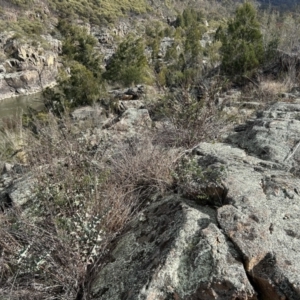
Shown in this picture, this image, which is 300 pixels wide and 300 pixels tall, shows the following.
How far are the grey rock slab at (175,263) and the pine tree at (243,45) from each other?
31.7 ft

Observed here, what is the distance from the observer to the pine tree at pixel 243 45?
1101 centimetres

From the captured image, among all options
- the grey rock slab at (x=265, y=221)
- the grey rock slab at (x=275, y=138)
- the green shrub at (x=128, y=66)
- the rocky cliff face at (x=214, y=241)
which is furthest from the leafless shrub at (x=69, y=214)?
the green shrub at (x=128, y=66)

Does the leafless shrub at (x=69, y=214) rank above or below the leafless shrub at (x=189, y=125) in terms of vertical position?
above

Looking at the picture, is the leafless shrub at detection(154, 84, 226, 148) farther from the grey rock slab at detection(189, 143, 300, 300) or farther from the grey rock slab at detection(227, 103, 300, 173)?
the grey rock slab at detection(189, 143, 300, 300)

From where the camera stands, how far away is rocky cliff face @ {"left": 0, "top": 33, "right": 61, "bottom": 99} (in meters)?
33.5

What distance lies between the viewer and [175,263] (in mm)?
1571

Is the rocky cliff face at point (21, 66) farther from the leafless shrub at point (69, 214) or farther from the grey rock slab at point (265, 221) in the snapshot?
the grey rock slab at point (265, 221)

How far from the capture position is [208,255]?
1.55 metres

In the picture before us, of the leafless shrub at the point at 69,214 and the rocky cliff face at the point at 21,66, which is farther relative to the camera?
the rocky cliff face at the point at 21,66

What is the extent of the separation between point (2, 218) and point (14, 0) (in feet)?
201

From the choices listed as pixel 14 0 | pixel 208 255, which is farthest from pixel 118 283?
pixel 14 0

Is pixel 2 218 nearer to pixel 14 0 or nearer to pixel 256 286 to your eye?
pixel 256 286

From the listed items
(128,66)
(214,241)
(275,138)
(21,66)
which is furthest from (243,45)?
(21,66)

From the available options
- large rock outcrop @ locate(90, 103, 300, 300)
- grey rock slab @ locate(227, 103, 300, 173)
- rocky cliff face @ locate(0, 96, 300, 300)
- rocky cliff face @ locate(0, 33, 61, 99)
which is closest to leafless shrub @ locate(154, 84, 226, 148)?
grey rock slab @ locate(227, 103, 300, 173)
